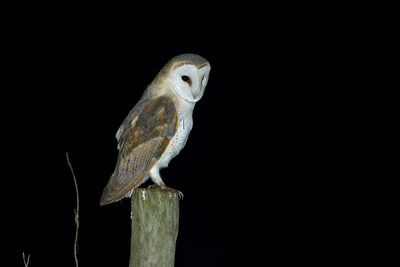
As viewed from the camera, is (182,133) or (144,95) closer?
(182,133)

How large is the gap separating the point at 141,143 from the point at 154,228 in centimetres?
52

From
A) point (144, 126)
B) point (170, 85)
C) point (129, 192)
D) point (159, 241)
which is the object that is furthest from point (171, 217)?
point (170, 85)

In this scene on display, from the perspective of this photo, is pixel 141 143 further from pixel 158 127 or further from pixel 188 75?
pixel 188 75

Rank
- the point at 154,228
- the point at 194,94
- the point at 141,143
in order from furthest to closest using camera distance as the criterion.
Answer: the point at 194,94
the point at 141,143
the point at 154,228

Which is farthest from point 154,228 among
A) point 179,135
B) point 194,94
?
point 194,94

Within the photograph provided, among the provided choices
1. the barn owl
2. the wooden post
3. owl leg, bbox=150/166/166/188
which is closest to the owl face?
the barn owl

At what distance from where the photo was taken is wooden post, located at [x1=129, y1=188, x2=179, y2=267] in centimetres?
170

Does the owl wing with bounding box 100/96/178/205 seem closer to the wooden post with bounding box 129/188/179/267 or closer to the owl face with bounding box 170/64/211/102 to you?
the owl face with bounding box 170/64/211/102

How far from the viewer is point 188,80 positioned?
7.29 ft

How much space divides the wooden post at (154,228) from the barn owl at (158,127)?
27 cm

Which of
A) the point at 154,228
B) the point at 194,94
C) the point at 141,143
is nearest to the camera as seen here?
the point at 154,228

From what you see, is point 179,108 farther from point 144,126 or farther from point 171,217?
point 171,217

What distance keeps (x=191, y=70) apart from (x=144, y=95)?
33 centimetres

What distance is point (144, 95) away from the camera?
7.77ft
